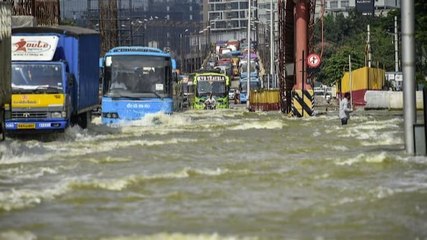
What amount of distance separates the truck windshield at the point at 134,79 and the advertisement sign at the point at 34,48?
7.24 meters

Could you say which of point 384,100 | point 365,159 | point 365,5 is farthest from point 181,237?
point 365,5

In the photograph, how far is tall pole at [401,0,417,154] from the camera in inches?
796

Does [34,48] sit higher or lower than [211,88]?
higher

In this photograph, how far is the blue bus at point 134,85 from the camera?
35375mm

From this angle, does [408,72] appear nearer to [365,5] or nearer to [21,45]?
[21,45]

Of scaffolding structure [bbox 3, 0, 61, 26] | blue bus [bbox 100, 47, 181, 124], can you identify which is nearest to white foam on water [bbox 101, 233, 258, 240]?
blue bus [bbox 100, 47, 181, 124]

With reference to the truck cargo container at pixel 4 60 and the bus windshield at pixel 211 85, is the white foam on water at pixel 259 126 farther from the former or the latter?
the bus windshield at pixel 211 85

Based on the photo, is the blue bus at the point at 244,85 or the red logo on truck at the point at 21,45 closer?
the red logo on truck at the point at 21,45

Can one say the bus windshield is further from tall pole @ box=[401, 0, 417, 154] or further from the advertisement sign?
tall pole @ box=[401, 0, 417, 154]

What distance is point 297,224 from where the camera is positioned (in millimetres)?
11711

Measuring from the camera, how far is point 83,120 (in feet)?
107

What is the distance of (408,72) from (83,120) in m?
14.7

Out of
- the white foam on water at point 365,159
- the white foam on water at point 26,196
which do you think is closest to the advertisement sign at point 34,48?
the white foam on water at point 365,159

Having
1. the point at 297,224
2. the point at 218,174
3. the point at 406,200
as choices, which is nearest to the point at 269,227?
the point at 297,224
